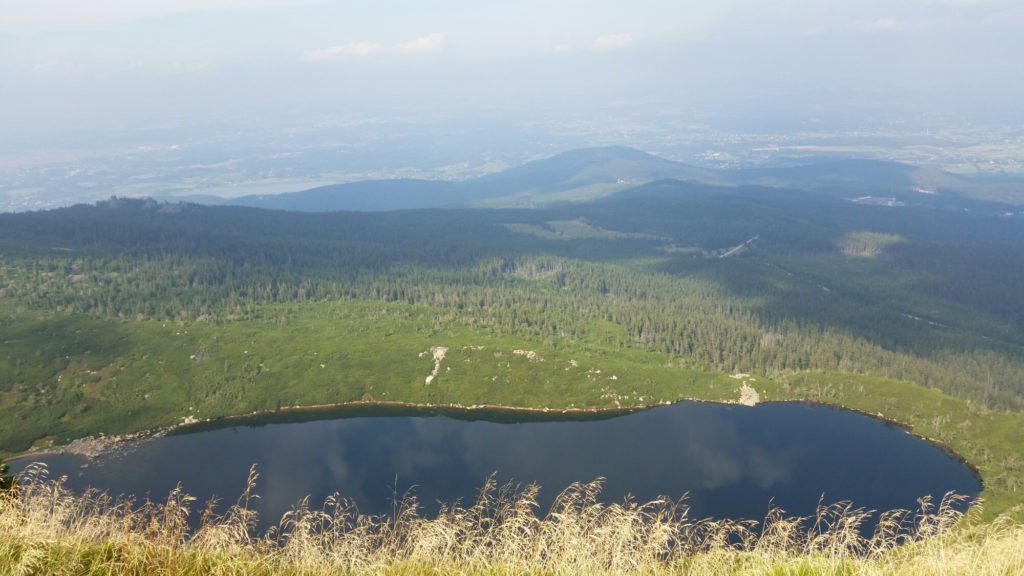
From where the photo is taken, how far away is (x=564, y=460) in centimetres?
8625

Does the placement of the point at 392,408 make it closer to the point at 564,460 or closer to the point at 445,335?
the point at 445,335

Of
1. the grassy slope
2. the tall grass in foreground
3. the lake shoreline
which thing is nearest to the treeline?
the grassy slope

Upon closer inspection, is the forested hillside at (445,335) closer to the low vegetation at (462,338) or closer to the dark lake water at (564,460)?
the low vegetation at (462,338)

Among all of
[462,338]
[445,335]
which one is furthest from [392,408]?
[445,335]

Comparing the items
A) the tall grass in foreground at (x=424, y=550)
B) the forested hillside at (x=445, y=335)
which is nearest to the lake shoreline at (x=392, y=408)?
the forested hillside at (x=445, y=335)

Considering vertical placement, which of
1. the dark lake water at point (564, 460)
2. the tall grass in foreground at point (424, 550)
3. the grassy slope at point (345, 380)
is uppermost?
the tall grass in foreground at point (424, 550)

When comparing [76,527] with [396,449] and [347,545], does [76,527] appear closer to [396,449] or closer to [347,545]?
[347,545]

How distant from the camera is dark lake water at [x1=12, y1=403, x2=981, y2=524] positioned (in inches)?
3044

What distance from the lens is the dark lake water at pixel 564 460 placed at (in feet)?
254

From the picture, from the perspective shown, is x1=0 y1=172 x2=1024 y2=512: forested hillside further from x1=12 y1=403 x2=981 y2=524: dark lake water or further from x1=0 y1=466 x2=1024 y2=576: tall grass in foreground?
x1=0 y1=466 x2=1024 y2=576: tall grass in foreground

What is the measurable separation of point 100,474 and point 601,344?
92.9m

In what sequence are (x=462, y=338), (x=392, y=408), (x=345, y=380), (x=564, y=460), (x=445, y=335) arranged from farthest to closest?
(x=445, y=335) → (x=462, y=338) → (x=345, y=380) → (x=392, y=408) → (x=564, y=460)

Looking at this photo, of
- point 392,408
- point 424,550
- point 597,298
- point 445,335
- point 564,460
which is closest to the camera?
point 424,550

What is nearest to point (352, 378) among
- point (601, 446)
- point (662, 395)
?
point (601, 446)
